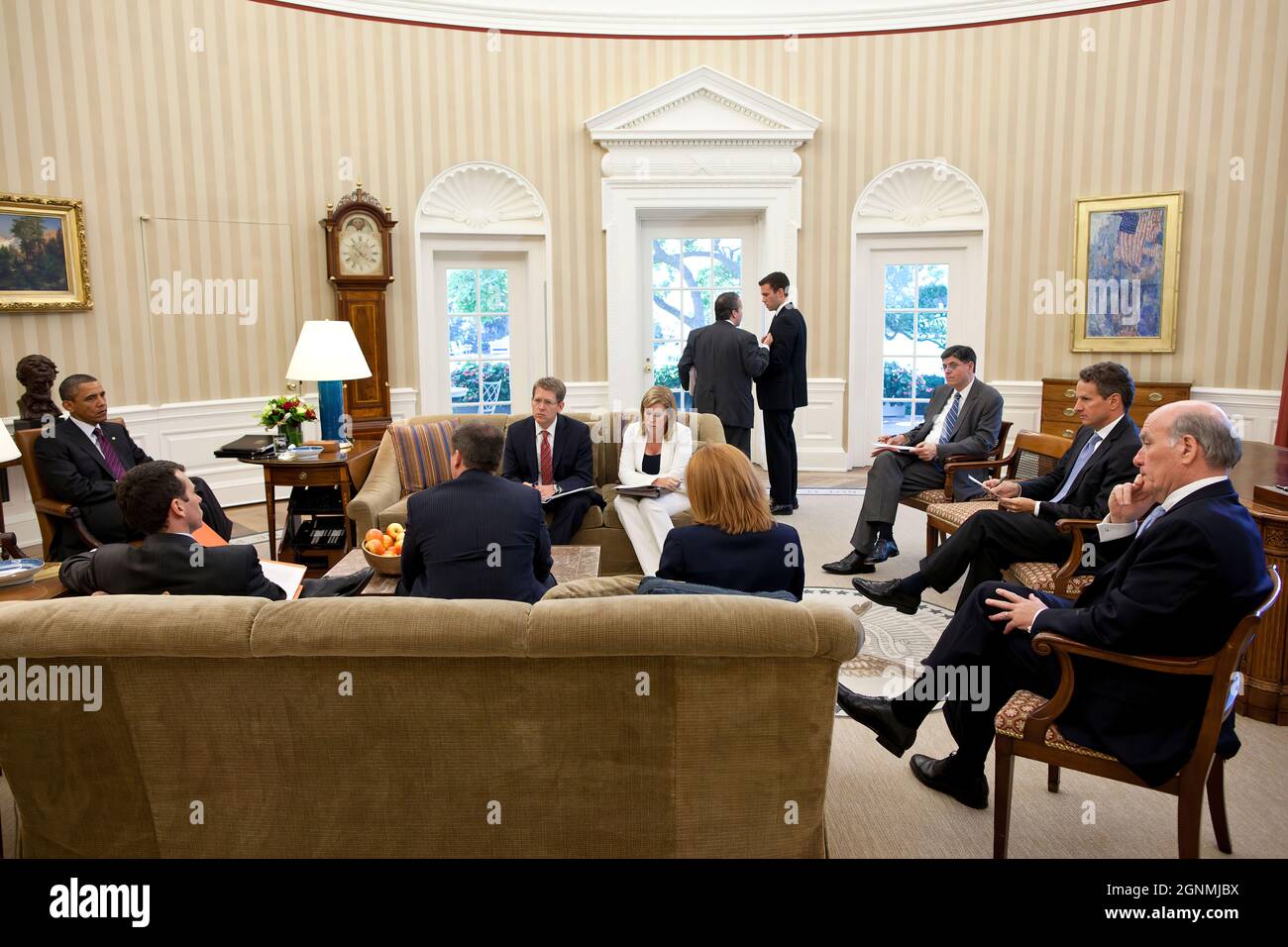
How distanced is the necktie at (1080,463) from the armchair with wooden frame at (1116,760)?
180 centimetres

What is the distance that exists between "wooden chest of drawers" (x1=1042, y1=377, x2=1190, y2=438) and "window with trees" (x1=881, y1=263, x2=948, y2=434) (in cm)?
104

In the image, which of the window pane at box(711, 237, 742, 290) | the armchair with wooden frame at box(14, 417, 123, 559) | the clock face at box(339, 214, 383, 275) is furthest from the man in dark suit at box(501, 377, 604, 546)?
the window pane at box(711, 237, 742, 290)

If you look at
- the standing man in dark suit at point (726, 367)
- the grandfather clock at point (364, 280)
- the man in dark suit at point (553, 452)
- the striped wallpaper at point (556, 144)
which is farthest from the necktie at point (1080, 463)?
the grandfather clock at point (364, 280)

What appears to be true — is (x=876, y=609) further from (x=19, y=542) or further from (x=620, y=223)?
(x=19, y=542)

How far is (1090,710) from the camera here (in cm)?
245

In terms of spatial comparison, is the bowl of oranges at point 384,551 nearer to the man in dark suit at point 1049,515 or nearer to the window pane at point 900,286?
the man in dark suit at point 1049,515

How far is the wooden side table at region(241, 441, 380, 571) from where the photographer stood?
17.5 feet

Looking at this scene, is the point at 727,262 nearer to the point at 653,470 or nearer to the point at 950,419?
the point at 950,419

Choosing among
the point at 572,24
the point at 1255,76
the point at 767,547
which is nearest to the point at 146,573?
the point at 767,547

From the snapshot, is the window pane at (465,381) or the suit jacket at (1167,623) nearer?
the suit jacket at (1167,623)

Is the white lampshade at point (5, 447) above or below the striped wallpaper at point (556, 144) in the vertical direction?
below

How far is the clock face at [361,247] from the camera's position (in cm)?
745

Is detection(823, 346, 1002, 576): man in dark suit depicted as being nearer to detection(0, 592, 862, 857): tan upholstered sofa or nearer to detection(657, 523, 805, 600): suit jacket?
detection(657, 523, 805, 600): suit jacket

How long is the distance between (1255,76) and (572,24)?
5.25 m
